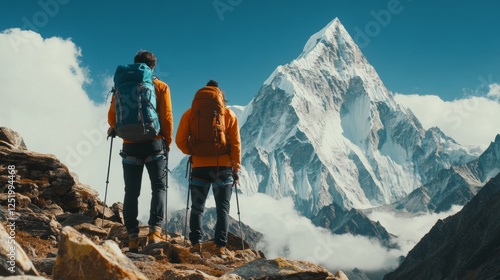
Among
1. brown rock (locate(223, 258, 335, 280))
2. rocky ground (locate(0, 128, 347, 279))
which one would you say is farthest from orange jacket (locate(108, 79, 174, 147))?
brown rock (locate(223, 258, 335, 280))

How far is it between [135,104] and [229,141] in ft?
8.21

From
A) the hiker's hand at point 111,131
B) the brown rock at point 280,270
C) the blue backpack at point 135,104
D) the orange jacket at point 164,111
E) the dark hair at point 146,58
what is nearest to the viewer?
the brown rock at point 280,270

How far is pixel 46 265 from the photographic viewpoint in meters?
7.44

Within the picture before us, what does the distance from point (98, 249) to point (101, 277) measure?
294 millimetres

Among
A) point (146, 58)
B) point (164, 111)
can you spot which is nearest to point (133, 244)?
point (164, 111)

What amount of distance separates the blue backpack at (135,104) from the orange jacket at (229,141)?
49.4 inches

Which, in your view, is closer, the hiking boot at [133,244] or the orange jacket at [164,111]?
the hiking boot at [133,244]

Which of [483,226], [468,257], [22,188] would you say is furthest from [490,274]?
[22,188]

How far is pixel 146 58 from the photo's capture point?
36.2 feet

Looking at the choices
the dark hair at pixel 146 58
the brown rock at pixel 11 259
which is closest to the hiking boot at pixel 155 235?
the dark hair at pixel 146 58

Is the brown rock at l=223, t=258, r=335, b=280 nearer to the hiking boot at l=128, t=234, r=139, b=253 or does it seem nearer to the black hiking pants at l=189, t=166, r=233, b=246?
the hiking boot at l=128, t=234, r=139, b=253

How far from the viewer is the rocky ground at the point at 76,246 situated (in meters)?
5.31

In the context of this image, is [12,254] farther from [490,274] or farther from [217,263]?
[490,274]

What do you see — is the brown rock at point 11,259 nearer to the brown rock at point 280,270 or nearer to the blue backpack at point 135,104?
the brown rock at point 280,270
